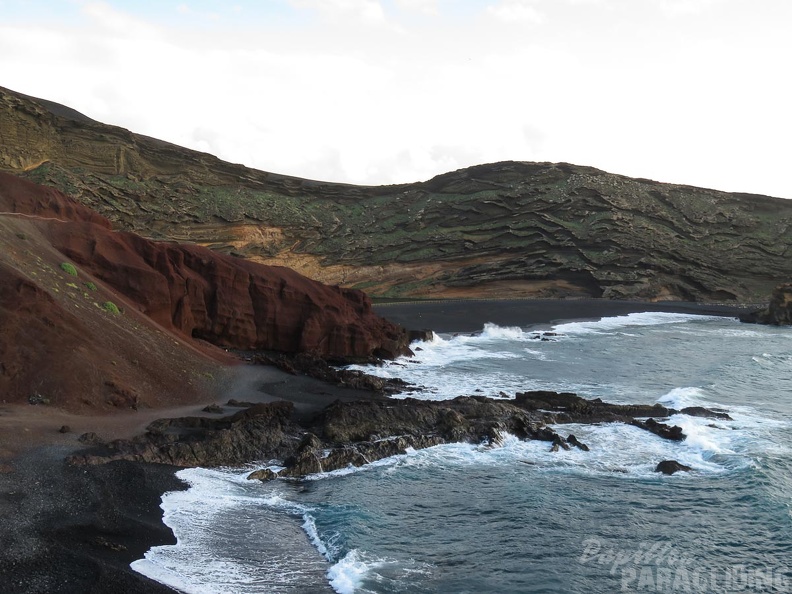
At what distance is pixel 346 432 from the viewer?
16922 mm

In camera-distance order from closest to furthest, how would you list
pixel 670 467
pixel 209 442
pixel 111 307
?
pixel 209 442, pixel 670 467, pixel 111 307

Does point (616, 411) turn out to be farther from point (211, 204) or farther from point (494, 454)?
point (211, 204)

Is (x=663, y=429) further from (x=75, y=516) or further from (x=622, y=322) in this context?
(x=622, y=322)

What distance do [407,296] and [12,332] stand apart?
151ft

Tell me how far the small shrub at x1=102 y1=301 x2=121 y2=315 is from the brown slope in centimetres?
15

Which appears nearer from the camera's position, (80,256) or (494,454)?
(494,454)

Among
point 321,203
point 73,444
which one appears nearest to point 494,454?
point 73,444

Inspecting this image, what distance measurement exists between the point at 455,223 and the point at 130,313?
49.2m

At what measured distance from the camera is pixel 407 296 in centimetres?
6053

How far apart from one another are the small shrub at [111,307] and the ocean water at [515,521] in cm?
734

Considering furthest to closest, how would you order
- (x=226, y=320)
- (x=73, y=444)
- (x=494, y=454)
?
(x=226, y=320)
(x=494, y=454)
(x=73, y=444)

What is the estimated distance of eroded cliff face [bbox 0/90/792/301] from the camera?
56.0 metres

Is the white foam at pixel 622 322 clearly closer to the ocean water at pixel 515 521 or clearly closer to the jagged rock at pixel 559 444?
the ocean water at pixel 515 521

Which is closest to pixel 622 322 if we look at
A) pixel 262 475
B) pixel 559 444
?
pixel 559 444
